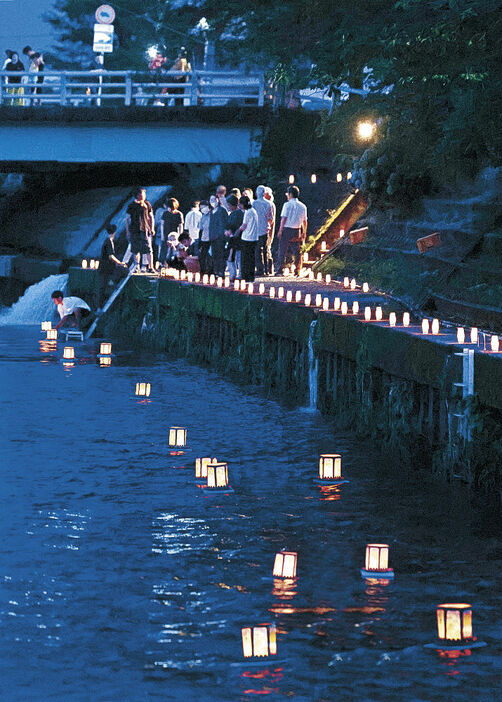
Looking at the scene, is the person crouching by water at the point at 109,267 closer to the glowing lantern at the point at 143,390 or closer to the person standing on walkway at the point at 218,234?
the person standing on walkway at the point at 218,234

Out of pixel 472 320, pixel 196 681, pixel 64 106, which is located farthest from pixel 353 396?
pixel 64 106

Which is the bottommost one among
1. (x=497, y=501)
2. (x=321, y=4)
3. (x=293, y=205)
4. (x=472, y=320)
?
(x=497, y=501)

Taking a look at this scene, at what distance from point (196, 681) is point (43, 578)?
2.33 meters

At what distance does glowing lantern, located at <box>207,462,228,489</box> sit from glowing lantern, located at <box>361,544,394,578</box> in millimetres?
3259

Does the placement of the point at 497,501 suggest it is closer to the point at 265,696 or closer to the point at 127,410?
the point at 265,696

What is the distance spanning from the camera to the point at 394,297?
20344 millimetres

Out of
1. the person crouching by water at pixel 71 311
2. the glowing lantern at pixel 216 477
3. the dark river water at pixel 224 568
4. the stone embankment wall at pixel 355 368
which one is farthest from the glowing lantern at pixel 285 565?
the person crouching by water at pixel 71 311

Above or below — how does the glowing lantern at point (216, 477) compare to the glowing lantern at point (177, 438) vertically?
below

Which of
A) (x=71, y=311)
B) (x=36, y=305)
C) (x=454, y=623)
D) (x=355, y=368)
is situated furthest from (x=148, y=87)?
(x=454, y=623)

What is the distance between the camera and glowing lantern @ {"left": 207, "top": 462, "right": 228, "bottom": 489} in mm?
13805

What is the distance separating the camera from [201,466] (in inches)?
562

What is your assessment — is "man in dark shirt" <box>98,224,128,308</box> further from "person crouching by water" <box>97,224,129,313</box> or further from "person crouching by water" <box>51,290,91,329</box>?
"person crouching by water" <box>51,290,91,329</box>

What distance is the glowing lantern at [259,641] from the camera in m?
8.66

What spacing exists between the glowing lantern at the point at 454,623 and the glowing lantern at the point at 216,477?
4951 millimetres
